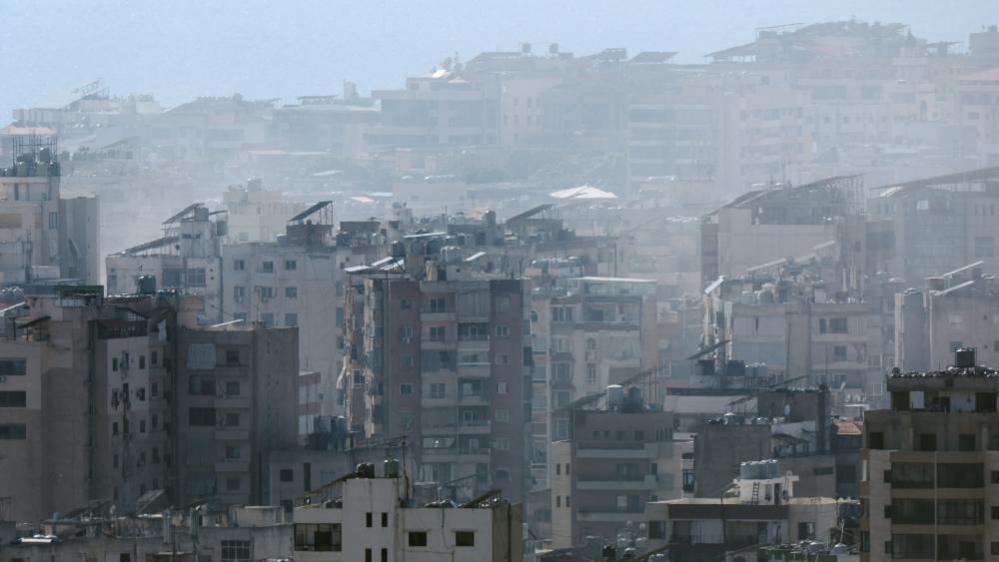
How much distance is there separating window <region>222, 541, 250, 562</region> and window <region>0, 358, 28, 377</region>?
8081 millimetres

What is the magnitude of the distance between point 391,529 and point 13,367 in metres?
20.6

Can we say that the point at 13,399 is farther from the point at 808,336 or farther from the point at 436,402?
the point at 808,336

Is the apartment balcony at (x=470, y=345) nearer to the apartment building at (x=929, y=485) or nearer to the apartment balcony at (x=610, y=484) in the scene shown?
the apartment balcony at (x=610, y=484)

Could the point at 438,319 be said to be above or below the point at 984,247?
below

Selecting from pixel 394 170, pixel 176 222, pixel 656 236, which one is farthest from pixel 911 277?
pixel 394 170

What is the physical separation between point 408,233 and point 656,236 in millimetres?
38047

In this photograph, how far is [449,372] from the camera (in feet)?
230

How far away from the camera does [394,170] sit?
16412cm

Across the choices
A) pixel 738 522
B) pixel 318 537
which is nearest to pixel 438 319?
pixel 738 522

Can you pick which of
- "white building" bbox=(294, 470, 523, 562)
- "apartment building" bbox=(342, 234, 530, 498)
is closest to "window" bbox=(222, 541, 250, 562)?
"white building" bbox=(294, 470, 523, 562)

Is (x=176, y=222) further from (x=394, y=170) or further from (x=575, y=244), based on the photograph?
(x=394, y=170)

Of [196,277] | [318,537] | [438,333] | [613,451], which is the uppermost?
[196,277]

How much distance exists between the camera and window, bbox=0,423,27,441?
5650 cm

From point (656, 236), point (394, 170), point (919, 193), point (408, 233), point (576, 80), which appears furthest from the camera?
point (576, 80)
